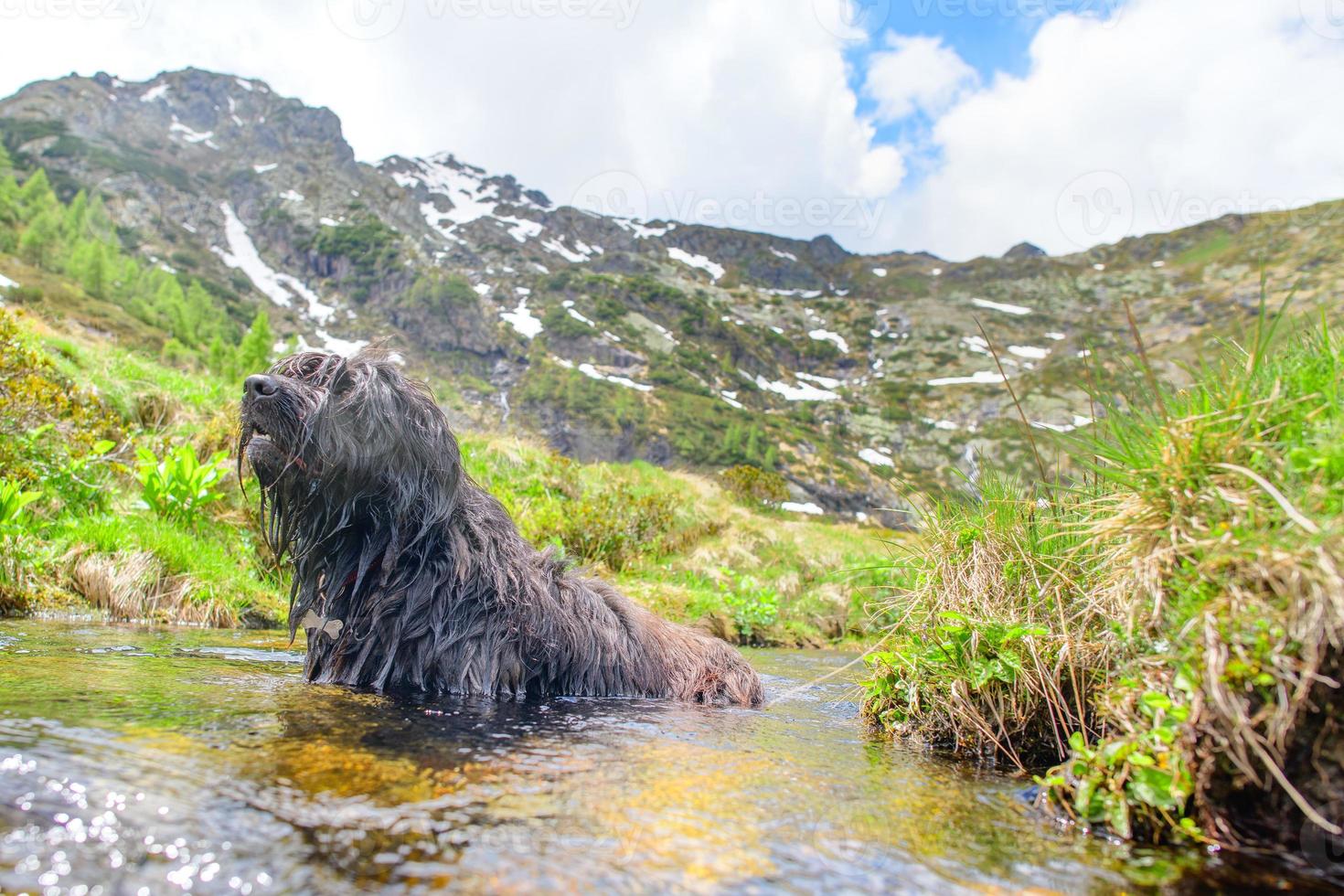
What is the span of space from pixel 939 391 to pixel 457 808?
505 ft

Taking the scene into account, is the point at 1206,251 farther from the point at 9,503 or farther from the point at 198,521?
the point at 9,503

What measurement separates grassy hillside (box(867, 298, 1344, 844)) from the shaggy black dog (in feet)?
7.09

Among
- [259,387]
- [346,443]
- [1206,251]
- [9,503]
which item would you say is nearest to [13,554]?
[9,503]

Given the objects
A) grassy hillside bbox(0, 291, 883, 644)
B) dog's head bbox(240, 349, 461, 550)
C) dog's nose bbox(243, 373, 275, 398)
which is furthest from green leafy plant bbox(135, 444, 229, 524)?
dog's nose bbox(243, 373, 275, 398)

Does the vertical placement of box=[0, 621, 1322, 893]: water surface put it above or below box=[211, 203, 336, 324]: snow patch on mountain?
below

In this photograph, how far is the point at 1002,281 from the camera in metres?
194

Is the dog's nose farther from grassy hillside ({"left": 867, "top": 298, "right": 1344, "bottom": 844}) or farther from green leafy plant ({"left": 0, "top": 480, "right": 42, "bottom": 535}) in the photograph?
green leafy plant ({"left": 0, "top": 480, "right": 42, "bottom": 535})

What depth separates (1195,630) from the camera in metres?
2.24

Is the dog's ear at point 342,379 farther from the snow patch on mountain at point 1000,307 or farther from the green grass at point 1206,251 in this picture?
the green grass at point 1206,251

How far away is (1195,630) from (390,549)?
3.55m

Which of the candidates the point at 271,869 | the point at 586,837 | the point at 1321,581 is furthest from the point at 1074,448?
the point at 271,869

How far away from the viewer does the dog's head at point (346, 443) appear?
3.81 meters

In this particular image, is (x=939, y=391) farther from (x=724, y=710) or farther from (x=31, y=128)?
(x=31, y=128)

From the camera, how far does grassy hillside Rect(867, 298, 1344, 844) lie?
196 centimetres
